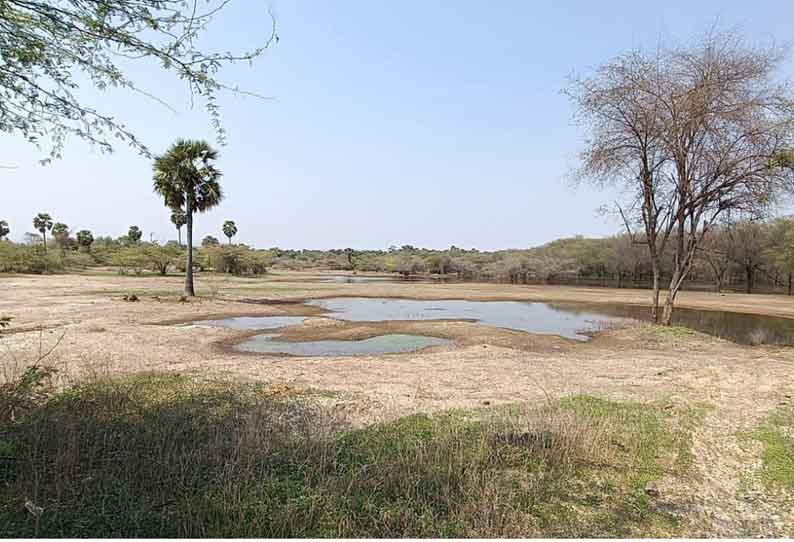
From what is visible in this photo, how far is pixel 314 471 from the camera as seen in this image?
14.0 ft

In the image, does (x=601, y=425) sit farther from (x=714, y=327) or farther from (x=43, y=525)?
(x=714, y=327)

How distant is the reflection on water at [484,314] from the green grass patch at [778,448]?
11947 millimetres

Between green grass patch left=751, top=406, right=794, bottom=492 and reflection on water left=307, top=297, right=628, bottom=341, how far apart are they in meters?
11.9

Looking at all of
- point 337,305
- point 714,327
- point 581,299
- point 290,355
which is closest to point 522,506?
point 290,355

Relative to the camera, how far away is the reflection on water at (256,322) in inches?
758

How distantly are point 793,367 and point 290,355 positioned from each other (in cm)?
1303

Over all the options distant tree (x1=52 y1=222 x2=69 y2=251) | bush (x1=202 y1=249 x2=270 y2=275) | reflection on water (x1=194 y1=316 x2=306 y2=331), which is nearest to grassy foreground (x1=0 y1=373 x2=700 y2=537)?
reflection on water (x1=194 y1=316 x2=306 y2=331)

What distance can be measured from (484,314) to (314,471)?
2333 centimetres

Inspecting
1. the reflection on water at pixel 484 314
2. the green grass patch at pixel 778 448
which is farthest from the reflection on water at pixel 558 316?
the green grass patch at pixel 778 448

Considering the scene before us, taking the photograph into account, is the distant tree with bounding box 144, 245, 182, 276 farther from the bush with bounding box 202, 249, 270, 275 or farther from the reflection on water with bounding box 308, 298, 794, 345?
the reflection on water with bounding box 308, 298, 794, 345

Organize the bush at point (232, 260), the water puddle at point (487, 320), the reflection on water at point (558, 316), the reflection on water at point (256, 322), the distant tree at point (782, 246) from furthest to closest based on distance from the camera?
the bush at point (232, 260) < the distant tree at point (782, 246) < the reflection on water at point (558, 316) < the reflection on water at point (256, 322) < the water puddle at point (487, 320)

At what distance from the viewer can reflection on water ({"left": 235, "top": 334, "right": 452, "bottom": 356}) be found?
1402cm

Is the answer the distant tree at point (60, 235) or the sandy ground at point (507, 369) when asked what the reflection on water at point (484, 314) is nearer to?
the sandy ground at point (507, 369)

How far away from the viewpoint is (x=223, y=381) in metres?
8.50
